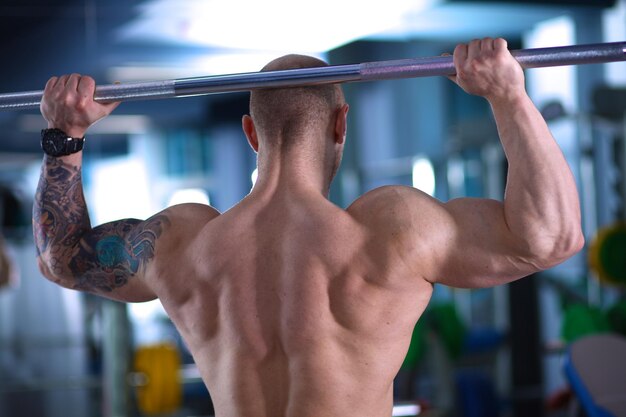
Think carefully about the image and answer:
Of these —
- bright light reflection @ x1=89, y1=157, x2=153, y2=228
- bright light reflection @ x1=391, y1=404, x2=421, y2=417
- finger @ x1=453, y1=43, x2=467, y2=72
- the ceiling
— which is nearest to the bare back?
finger @ x1=453, y1=43, x2=467, y2=72

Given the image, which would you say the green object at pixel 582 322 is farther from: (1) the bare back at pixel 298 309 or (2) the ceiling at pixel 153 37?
(1) the bare back at pixel 298 309

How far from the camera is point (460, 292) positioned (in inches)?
258

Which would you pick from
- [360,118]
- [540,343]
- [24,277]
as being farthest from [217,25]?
[540,343]

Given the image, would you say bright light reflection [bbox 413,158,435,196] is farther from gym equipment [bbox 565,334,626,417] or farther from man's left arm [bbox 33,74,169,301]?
man's left arm [bbox 33,74,169,301]

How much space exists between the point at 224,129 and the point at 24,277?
1711 millimetres

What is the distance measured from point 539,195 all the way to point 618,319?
156 inches

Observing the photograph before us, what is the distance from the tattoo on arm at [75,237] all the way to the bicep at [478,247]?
2.04 ft

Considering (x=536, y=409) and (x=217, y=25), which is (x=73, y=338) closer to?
(x=217, y=25)

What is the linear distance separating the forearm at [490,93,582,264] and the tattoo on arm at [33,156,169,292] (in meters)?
0.75

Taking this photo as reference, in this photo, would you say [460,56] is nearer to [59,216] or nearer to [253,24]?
[59,216]

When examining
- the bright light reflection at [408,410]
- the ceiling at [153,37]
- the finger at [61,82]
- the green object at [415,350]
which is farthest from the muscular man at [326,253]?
the ceiling at [153,37]

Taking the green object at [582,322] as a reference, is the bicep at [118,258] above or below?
above

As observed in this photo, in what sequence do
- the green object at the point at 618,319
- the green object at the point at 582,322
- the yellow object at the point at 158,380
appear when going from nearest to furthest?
the yellow object at the point at 158,380, the green object at the point at 582,322, the green object at the point at 618,319

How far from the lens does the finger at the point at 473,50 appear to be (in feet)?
5.38
